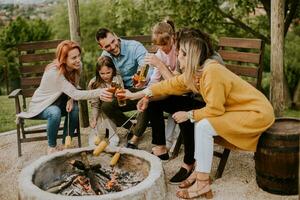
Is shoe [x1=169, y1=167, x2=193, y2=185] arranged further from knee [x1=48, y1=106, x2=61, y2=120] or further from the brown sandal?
knee [x1=48, y1=106, x2=61, y2=120]

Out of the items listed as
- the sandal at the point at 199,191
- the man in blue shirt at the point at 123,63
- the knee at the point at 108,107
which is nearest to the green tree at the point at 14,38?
the man in blue shirt at the point at 123,63

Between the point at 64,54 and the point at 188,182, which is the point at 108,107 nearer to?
the point at 64,54

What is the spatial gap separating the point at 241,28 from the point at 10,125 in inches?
229

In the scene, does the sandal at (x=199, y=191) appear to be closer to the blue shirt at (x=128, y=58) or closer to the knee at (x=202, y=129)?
the knee at (x=202, y=129)

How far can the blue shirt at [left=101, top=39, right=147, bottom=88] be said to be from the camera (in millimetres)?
5594

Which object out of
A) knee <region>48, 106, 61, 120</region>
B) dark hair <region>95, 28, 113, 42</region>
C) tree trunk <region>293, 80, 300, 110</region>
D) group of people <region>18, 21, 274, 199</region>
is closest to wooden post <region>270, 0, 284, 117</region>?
group of people <region>18, 21, 274, 199</region>

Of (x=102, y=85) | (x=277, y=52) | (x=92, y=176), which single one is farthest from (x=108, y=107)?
(x=277, y=52)

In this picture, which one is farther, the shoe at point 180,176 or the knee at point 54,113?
the knee at point 54,113

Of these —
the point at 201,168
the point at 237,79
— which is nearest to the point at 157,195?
the point at 201,168

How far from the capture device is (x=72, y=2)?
243 inches

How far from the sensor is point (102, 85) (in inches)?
211

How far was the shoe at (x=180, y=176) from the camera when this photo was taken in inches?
182

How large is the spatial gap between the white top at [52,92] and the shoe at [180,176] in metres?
1.18

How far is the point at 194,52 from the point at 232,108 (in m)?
0.59
